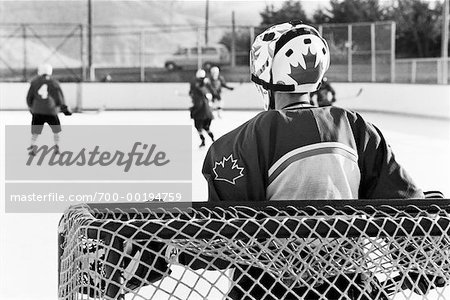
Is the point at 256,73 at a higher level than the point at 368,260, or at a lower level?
higher

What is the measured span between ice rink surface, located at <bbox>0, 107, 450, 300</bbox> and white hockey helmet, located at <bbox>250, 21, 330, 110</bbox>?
2.37m

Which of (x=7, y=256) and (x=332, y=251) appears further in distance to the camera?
(x=7, y=256)

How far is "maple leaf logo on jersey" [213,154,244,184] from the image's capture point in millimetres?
1544

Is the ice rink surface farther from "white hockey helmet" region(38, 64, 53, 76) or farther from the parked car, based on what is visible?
→ the parked car

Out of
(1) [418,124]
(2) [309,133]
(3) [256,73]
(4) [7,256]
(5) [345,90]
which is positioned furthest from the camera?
(5) [345,90]

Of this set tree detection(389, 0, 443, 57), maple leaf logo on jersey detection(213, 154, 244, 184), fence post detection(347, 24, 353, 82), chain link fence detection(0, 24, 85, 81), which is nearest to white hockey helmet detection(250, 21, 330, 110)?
maple leaf logo on jersey detection(213, 154, 244, 184)

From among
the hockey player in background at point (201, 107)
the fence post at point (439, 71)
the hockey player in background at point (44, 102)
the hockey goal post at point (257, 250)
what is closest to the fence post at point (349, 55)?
the fence post at point (439, 71)

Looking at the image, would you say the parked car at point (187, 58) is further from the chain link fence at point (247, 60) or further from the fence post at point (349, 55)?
the fence post at point (349, 55)

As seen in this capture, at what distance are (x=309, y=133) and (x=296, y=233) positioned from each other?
0.43 meters

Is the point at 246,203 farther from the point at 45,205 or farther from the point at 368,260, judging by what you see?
the point at 45,205

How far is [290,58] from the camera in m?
1.67

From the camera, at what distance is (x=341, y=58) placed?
22.0 meters

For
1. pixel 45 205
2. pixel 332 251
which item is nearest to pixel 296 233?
pixel 332 251

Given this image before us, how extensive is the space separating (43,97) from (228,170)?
8958mm
